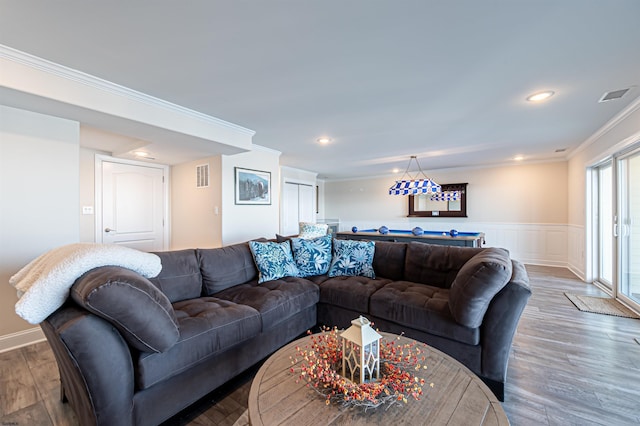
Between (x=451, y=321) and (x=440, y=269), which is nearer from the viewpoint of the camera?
(x=451, y=321)

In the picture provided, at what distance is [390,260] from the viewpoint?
2.96 m

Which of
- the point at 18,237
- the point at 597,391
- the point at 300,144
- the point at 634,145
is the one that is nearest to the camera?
the point at 597,391

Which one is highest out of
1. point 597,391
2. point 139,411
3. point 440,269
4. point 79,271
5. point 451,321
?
point 79,271

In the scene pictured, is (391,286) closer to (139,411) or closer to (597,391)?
(597,391)

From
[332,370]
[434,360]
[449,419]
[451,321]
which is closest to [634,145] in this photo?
[451,321]

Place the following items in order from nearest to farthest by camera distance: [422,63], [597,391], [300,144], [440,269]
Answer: [597,391] < [422,63] < [440,269] < [300,144]

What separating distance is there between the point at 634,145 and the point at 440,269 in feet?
9.14

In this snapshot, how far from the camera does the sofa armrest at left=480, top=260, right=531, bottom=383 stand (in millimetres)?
1738

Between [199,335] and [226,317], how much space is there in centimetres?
22

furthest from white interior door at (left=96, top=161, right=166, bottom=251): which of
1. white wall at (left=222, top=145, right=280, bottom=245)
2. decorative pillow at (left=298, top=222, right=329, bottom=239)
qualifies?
decorative pillow at (left=298, top=222, right=329, bottom=239)

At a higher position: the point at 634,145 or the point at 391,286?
the point at 634,145

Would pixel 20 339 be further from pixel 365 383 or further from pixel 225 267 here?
pixel 365 383

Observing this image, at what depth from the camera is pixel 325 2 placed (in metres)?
1.48

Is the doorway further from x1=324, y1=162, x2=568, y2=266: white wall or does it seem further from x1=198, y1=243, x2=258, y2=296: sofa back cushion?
x1=198, y1=243, x2=258, y2=296: sofa back cushion
